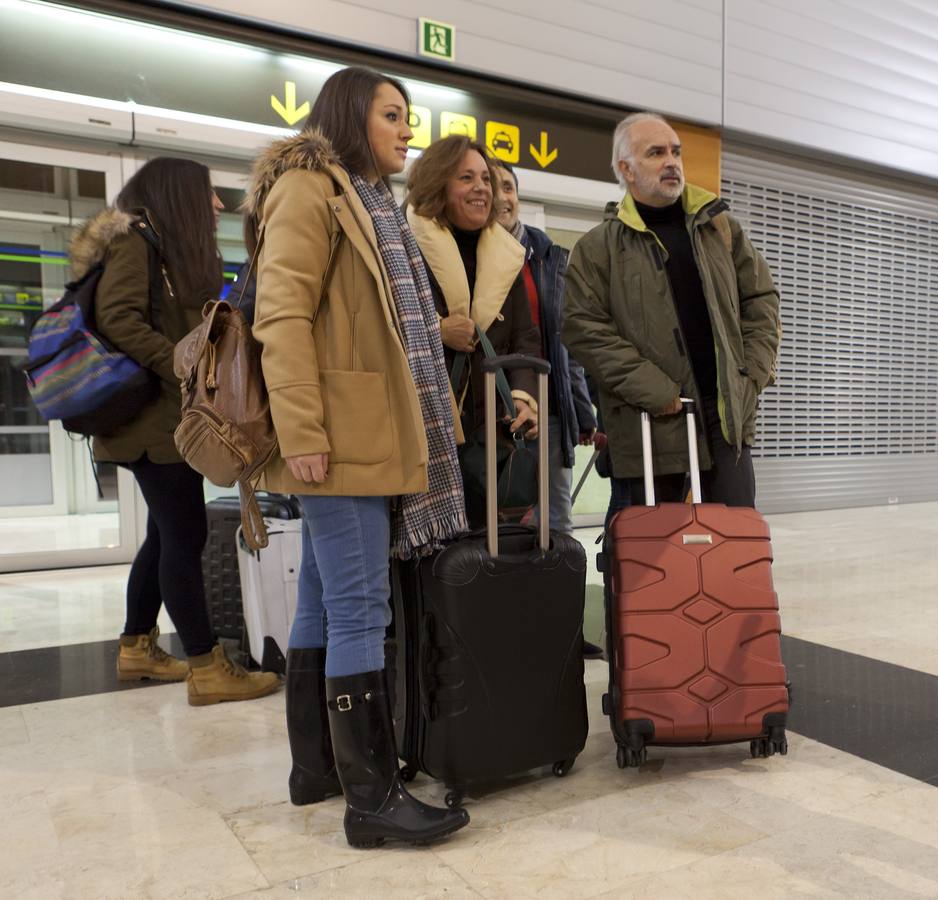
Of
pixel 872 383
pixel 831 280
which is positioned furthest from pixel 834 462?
pixel 831 280

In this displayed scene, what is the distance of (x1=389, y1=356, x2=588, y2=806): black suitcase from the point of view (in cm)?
182

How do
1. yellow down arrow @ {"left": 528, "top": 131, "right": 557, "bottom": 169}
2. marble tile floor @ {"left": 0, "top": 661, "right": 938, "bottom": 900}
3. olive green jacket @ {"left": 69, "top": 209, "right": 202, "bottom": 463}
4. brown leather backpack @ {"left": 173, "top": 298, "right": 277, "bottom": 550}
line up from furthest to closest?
1. yellow down arrow @ {"left": 528, "top": 131, "right": 557, "bottom": 169}
2. olive green jacket @ {"left": 69, "top": 209, "right": 202, "bottom": 463}
3. brown leather backpack @ {"left": 173, "top": 298, "right": 277, "bottom": 550}
4. marble tile floor @ {"left": 0, "top": 661, "right": 938, "bottom": 900}

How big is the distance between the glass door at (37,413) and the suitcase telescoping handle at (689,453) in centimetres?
347

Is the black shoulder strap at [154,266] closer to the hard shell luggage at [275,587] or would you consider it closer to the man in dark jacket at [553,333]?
the hard shell luggage at [275,587]

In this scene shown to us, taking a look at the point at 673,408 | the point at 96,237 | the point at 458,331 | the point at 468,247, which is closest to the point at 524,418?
the point at 458,331

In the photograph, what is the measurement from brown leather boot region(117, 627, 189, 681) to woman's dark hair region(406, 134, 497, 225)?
1602 millimetres

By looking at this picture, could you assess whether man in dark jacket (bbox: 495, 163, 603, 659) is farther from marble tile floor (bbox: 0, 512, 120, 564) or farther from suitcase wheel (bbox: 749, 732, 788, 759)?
marble tile floor (bbox: 0, 512, 120, 564)

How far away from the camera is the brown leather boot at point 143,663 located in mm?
2797

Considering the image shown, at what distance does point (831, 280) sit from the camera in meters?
8.18

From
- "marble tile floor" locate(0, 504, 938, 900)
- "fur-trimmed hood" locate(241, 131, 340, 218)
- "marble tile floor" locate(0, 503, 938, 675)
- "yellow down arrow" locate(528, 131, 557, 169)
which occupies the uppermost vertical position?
"yellow down arrow" locate(528, 131, 557, 169)

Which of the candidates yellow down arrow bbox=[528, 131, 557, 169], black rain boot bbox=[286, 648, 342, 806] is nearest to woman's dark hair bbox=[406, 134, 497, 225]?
black rain boot bbox=[286, 648, 342, 806]

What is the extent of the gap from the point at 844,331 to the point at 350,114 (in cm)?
755

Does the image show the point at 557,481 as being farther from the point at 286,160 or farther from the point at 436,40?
the point at 436,40

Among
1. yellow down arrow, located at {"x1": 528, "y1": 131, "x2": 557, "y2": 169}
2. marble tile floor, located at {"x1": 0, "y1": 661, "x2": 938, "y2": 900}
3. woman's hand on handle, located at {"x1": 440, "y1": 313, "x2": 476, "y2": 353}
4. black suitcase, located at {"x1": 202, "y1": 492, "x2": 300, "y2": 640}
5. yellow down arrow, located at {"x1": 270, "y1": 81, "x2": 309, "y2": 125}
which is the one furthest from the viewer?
yellow down arrow, located at {"x1": 528, "y1": 131, "x2": 557, "y2": 169}
